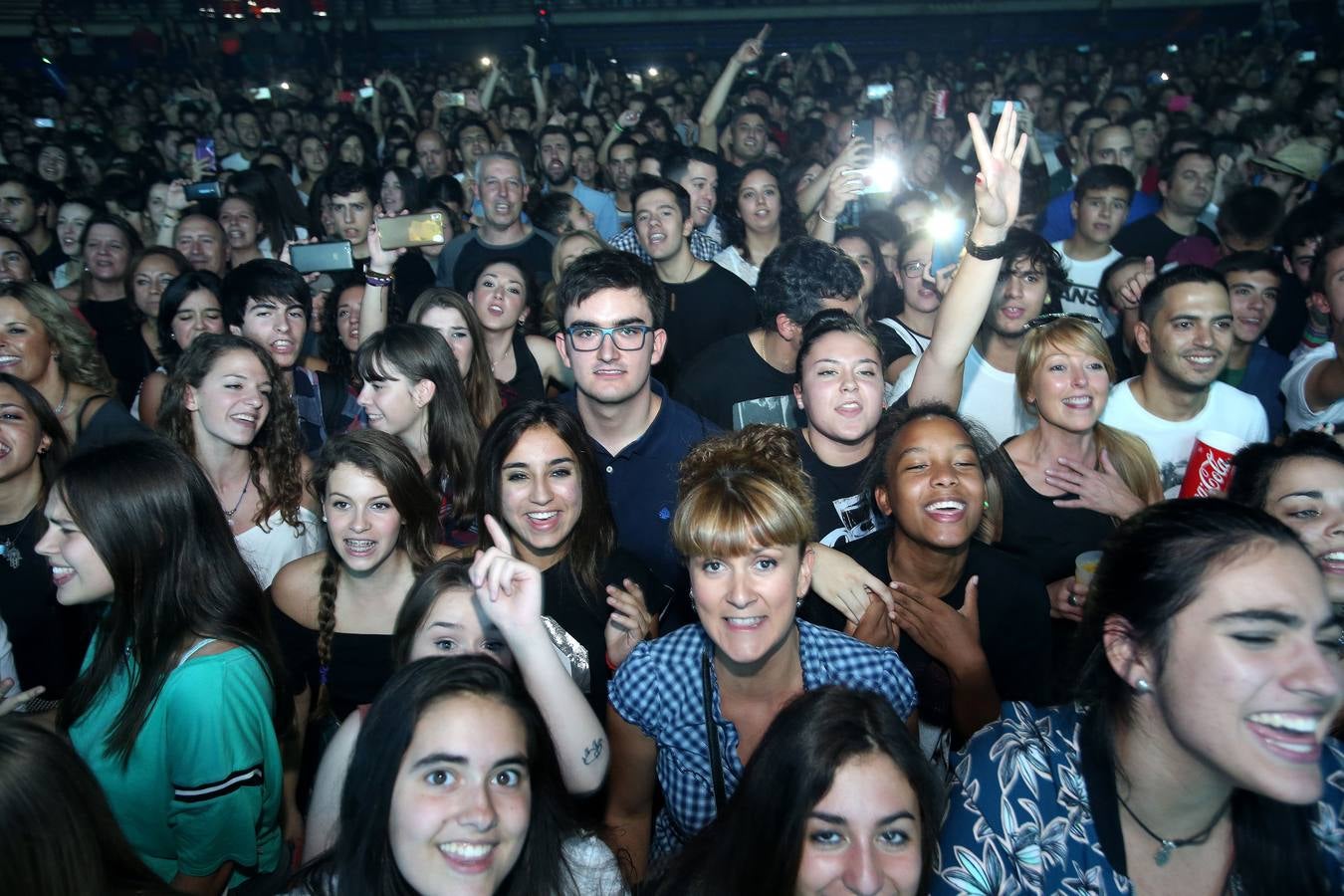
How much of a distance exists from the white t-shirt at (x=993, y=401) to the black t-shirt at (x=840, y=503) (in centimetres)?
73

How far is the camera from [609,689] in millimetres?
2061

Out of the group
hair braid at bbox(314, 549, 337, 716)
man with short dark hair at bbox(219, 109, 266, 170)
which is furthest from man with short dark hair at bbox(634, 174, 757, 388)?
man with short dark hair at bbox(219, 109, 266, 170)

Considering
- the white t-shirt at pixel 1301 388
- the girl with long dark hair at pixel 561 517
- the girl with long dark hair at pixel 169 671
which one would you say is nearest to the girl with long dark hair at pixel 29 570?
the girl with long dark hair at pixel 169 671

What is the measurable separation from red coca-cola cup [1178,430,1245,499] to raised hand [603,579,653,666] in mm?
1614

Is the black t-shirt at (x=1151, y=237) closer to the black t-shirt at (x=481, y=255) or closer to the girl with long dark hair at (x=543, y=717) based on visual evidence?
the black t-shirt at (x=481, y=255)

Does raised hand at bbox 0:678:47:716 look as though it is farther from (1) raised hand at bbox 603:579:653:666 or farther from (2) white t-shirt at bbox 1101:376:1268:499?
(2) white t-shirt at bbox 1101:376:1268:499

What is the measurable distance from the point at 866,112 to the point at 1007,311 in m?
7.68

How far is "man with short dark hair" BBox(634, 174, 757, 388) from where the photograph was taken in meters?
4.61

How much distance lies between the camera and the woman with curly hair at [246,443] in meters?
3.17

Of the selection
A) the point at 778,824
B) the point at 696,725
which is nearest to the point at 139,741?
the point at 696,725

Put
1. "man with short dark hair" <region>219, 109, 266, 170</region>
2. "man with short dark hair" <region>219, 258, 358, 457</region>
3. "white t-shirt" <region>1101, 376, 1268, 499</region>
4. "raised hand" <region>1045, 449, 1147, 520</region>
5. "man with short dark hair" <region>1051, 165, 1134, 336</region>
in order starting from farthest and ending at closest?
"man with short dark hair" <region>219, 109, 266, 170</region>
"man with short dark hair" <region>1051, 165, 1134, 336</region>
"man with short dark hair" <region>219, 258, 358, 457</region>
"white t-shirt" <region>1101, 376, 1268, 499</region>
"raised hand" <region>1045, 449, 1147, 520</region>

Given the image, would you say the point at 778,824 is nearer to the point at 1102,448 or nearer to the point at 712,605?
the point at 712,605

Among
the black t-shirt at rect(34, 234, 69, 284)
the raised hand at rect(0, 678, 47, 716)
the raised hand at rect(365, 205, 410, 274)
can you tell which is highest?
the black t-shirt at rect(34, 234, 69, 284)

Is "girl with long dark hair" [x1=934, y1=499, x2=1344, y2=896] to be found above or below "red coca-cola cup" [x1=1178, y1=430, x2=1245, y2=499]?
below
